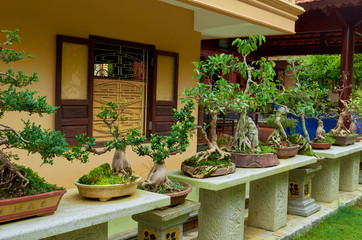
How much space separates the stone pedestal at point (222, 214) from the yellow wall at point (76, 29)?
2.18 metres

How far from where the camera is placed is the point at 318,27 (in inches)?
361

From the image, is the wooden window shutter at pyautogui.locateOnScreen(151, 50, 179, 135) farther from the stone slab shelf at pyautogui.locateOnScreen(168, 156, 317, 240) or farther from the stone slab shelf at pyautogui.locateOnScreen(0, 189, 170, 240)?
the stone slab shelf at pyautogui.locateOnScreen(0, 189, 170, 240)

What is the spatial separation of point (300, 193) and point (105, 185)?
364 centimetres

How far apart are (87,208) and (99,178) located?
0.91 feet

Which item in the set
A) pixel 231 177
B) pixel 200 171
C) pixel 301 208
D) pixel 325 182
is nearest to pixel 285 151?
pixel 301 208

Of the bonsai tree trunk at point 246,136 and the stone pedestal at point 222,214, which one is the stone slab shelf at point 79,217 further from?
the bonsai tree trunk at point 246,136

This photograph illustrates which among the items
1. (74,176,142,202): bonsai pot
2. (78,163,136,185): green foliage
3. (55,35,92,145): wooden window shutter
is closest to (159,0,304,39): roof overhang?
(55,35,92,145): wooden window shutter

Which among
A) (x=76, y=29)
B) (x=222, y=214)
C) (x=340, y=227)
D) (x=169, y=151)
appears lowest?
(x=340, y=227)

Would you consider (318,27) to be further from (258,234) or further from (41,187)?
(41,187)

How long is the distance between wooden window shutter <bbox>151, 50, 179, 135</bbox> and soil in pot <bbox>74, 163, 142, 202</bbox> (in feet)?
11.7

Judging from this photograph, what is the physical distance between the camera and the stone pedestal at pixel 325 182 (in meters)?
6.32

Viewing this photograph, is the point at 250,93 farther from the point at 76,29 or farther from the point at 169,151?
the point at 76,29

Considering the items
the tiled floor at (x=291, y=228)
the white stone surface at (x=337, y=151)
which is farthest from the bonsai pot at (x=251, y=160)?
the white stone surface at (x=337, y=151)

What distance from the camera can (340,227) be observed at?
207 inches
